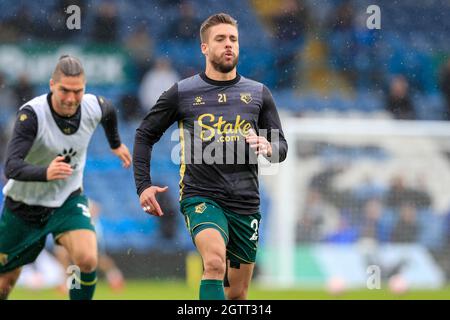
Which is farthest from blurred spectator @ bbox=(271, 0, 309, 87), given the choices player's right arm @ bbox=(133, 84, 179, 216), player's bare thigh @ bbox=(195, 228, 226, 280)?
player's bare thigh @ bbox=(195, 228, 226, 280)

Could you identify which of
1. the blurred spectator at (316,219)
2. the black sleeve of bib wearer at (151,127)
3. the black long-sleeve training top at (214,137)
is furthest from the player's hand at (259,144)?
the blurred spectator at (316,219)

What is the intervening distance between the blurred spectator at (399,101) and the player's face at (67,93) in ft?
32.6

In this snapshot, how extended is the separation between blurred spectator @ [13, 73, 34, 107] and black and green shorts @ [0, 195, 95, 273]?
8633mm

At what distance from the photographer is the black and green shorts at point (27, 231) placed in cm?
806

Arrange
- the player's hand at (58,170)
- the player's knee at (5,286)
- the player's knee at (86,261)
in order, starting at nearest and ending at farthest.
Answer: the player's hand at (58,170) < the player's knee at (86,261) < the player's knee at (5,286)

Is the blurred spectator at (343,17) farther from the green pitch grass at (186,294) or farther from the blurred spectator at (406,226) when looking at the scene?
the green pitch grass at (186,294)

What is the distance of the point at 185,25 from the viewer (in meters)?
17.2

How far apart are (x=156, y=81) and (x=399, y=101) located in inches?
170

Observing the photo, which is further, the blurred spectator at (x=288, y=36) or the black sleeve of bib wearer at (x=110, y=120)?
the blurred spectator at (x=288, y=36)

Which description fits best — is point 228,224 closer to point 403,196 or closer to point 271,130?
point 271,130

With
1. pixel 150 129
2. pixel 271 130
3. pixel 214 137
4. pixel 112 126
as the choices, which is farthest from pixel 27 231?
pixel 271 130

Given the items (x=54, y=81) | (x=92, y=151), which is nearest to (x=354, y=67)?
(x=92, y=151)
